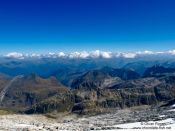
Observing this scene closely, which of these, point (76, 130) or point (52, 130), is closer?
point (52, 130)

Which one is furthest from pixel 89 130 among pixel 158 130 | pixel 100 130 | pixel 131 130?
pixel 158 130

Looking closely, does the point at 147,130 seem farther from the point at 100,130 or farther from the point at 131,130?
the point at 100,130

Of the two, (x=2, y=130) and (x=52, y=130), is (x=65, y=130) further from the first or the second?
(x=2, y=130)

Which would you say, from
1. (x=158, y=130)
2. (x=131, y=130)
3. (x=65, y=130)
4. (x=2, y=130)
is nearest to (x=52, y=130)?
(x=65, y=130)

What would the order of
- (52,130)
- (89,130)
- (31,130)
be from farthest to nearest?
(89,130) → (52,130) → (31,130)

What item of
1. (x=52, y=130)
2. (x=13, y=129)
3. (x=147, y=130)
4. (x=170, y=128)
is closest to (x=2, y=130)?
(x=13, y=129)

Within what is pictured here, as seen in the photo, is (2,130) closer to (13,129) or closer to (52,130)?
(13,129)

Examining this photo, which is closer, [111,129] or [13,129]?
[13,129]

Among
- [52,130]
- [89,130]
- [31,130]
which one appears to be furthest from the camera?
[89,130]
